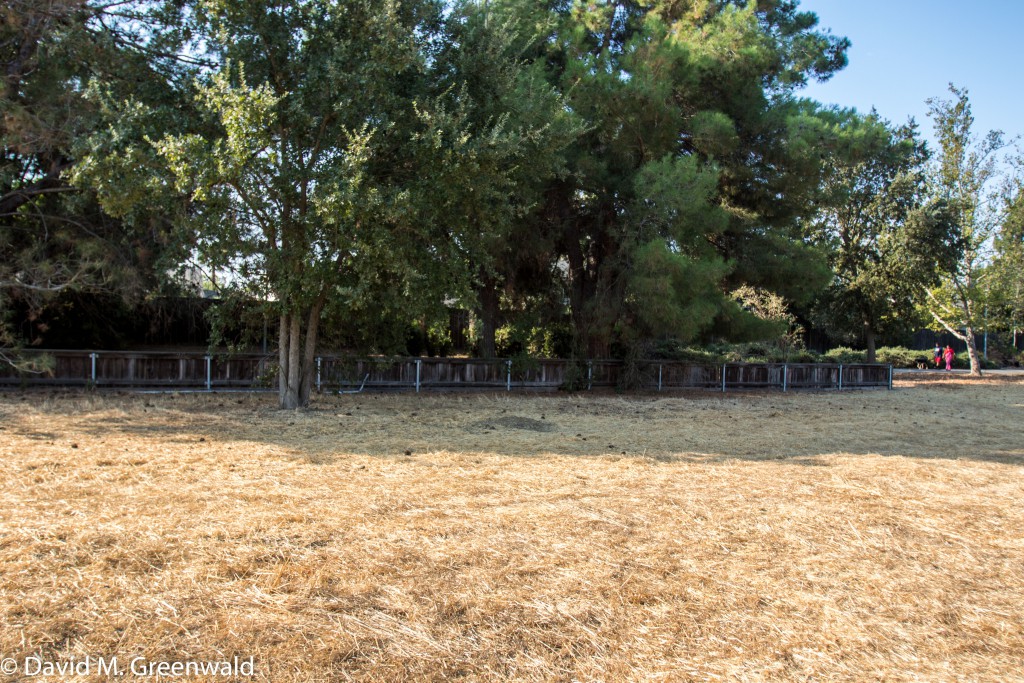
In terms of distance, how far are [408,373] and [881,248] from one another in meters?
17.0

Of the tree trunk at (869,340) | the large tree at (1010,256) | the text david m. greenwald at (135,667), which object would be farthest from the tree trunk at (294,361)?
the large tree at (1010,256)

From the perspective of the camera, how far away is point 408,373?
580 inches

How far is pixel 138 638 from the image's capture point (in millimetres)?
2609

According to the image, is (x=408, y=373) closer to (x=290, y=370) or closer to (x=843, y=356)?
(x=290, y=370)

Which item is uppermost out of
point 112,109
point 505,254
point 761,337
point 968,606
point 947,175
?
point 947,175

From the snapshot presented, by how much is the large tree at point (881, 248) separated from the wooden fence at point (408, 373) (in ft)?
13.8

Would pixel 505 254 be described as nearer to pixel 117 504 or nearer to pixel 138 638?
pixel 117 504

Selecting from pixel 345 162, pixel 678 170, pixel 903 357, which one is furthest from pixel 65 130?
pixel 903 357

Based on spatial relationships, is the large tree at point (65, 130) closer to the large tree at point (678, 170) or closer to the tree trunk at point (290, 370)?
the tree trunk at point (290, 370)

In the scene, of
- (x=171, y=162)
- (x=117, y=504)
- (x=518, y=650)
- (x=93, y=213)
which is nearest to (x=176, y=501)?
(x=117, y=504)

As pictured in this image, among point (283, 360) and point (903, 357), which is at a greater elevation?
point (903, 357)

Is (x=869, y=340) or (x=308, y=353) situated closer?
(x=308, y=353)

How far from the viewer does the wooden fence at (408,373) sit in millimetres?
12578

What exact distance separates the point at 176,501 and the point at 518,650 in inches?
116
